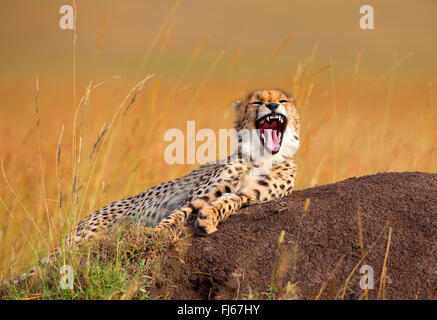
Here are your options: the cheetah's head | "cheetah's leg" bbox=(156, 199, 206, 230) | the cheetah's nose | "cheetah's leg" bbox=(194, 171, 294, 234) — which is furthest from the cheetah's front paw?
the cheetah's nose

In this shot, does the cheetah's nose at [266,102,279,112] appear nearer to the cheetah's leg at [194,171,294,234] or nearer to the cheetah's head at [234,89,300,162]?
the cheetah's head at [234,89,300,162]

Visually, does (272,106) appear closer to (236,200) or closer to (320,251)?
(236,200)

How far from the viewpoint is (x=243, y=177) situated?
429cm

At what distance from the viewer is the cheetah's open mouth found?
4367 mm

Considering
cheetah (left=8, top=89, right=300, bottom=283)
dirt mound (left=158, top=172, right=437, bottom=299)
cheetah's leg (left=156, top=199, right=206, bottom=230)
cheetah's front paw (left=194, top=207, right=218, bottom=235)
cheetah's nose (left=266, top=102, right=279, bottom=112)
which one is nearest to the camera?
dirt mound (left=158, top=172, right=437, bottom=299)

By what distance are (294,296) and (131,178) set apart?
2.94 meters

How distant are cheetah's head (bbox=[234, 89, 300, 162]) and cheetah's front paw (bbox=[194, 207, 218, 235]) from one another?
3.19ft

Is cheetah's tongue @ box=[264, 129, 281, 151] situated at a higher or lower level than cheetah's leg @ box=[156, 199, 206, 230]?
higher

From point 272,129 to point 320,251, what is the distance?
149cm

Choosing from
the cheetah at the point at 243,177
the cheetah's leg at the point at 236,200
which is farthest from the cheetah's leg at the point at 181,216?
the cheetah's leg at the point at 236,200

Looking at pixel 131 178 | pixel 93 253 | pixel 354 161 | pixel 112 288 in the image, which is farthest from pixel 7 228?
pixel 354 161

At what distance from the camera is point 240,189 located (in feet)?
13.7

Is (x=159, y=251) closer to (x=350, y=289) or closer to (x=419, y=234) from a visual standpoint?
(x=350, y=289)

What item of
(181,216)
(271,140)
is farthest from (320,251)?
(271,140)
